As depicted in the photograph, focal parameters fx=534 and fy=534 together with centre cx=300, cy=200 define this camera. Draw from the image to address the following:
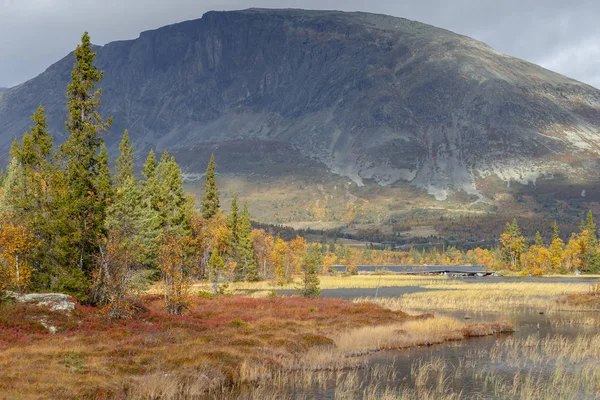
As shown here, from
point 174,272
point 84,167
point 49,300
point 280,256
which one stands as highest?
point 84,167

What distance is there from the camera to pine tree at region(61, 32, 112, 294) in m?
42.3

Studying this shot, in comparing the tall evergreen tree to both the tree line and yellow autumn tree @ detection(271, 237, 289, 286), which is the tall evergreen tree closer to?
the tree line

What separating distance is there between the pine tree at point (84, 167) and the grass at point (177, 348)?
5883 millimetres

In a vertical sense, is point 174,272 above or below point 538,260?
above

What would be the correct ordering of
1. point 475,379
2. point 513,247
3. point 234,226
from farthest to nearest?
point 513,247 < point 234,226 < point 475,379

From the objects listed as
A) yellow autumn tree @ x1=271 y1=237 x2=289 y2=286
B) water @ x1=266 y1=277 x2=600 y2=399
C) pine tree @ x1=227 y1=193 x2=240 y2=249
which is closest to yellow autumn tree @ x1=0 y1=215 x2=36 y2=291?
water @ x1=266 y1=277 x2=600 y2=399

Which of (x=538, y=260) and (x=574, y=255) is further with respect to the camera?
(x=574, y=255)

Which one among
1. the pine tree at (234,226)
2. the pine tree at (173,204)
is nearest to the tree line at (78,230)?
the pine tree at (173,204)

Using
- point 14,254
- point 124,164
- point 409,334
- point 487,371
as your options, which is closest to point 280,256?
point 124,164

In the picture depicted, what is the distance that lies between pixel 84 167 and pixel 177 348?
64.4 feet

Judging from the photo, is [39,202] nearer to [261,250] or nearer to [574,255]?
[261,250]

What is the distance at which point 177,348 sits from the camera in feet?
108

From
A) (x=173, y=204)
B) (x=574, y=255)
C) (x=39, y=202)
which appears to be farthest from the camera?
(x=574, y=255)

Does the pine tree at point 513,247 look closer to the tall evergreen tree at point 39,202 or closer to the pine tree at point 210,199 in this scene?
the pine tree at point 210,199
